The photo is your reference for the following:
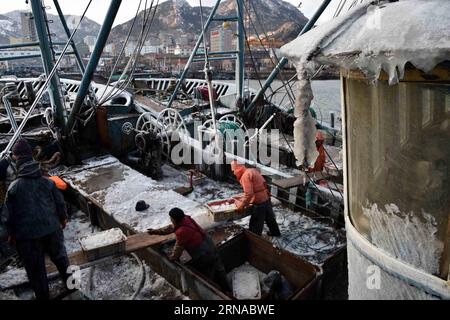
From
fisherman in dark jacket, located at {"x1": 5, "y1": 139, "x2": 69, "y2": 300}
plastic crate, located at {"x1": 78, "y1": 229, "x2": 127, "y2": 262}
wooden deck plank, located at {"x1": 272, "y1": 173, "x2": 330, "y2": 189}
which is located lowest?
plastic crate, located at {"x1": 78, "y1": 229, "x2": 127, "y2": 262}

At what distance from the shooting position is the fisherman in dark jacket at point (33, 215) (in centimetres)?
361

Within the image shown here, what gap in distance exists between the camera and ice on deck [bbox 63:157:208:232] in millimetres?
5688

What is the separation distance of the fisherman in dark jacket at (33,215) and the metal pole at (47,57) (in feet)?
15.3

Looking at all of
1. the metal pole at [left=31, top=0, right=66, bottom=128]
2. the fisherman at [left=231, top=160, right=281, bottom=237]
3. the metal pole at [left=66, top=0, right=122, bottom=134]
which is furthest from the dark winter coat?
the metal pole at [left=31, top=0, right=66, bottom=128]

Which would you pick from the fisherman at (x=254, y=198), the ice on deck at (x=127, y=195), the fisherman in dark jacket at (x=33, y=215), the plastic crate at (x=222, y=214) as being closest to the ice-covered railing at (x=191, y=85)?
the ice on deck at (x=127, y=195)

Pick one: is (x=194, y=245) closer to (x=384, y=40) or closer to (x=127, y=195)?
(x=127, y=195)

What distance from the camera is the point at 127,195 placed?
6535mm

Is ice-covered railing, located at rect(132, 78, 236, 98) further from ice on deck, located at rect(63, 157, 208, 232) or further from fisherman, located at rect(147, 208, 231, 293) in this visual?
fisherman, located at rect(147, 208, 231, 293)

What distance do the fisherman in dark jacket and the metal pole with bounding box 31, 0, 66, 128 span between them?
4662 mm

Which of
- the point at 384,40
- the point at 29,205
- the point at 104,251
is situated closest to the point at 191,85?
the point at 104,251

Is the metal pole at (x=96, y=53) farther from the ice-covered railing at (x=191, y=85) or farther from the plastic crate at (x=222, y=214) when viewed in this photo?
the ice-covered railing at (x=191, y=85)

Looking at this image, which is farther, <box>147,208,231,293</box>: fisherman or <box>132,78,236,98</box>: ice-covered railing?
<box>132,78,236,98</box>: ice-covered railing

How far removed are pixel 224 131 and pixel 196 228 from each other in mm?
5062
